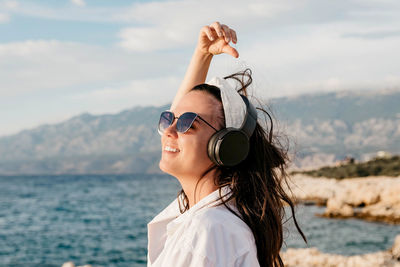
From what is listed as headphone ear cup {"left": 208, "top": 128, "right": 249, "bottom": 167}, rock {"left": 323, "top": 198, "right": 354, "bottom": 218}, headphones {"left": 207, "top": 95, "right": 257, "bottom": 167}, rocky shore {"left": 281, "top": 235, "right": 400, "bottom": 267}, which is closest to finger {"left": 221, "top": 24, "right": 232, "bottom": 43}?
headphones {"left": 207, "top": 95, "right": 257, "bottom": 167}

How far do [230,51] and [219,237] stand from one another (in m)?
0.89

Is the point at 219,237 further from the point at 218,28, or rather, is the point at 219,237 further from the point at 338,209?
the point at 338,209

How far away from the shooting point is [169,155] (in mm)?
1960

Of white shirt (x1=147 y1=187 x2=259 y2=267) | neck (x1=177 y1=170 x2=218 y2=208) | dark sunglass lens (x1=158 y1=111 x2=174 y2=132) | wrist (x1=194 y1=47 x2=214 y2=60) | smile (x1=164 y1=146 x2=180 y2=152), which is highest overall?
wrist (x1=194 y1=47 x2=214 y2=60)

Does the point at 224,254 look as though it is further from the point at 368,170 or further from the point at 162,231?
the point at 368,170

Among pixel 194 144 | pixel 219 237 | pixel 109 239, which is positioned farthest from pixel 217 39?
pixel 109 239

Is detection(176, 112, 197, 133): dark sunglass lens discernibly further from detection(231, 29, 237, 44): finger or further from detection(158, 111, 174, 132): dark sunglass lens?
detection(231, 29, 237, 44): finger

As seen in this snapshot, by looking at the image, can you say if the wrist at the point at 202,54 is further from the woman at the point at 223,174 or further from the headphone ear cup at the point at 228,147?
the headphone ear cup at the point at 228,147

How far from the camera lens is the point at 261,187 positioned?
1.95 m

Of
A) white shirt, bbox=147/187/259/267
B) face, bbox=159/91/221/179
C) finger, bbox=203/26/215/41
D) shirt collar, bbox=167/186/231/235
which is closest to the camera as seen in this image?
white shirt, bbox=147/187/259/267

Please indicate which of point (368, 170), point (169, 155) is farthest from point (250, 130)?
point (368, 170)

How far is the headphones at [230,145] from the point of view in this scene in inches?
72.1

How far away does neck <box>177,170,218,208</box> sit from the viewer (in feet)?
6.43

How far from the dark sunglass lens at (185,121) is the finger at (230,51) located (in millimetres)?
348
